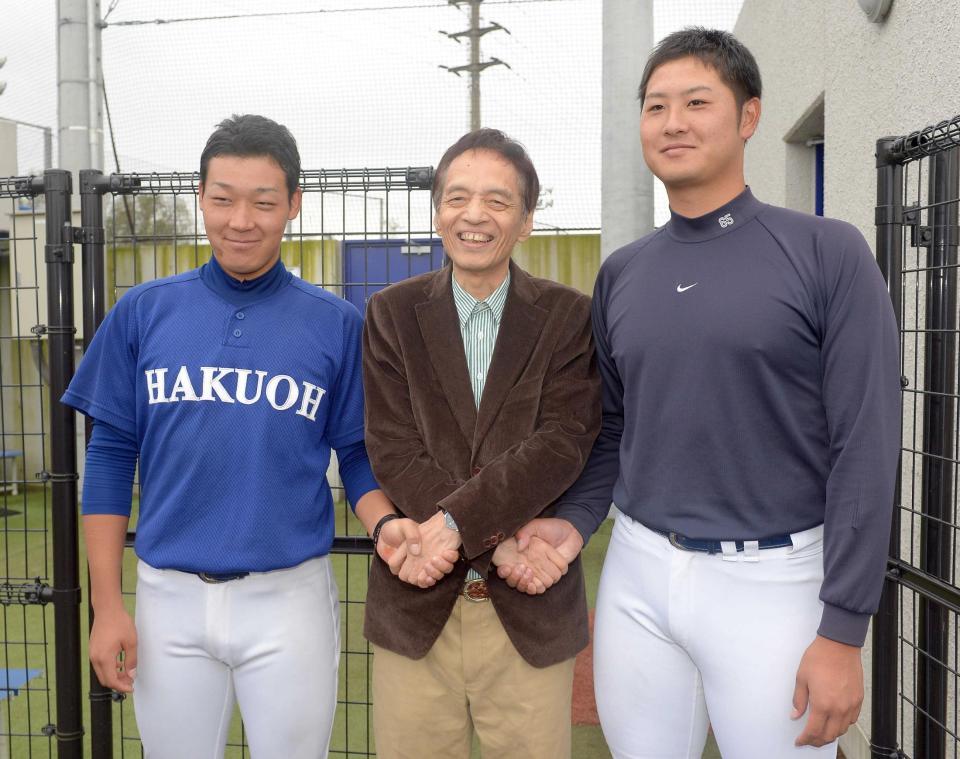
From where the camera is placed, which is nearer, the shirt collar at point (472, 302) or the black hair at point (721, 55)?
the black hair at point (721, 55)

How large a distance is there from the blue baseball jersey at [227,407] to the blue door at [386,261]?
0.42 metres

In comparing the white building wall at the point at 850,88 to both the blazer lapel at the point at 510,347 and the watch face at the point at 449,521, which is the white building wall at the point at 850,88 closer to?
the blazer lapel at the point at 510,347

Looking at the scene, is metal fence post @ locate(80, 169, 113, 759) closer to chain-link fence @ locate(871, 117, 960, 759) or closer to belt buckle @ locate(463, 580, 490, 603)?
belt buckle @ locate(463, 580, 490, 603)

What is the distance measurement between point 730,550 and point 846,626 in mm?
239

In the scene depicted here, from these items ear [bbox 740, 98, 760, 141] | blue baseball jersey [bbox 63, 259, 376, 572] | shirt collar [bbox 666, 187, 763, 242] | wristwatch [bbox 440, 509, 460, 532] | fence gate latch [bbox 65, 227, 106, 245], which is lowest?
wristwatch [bbox 440, 509, 460, 532]

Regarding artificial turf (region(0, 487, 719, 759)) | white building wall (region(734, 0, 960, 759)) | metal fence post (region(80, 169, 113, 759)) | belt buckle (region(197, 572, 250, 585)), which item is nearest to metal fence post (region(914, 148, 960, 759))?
white building wall (region(734, 0, 960, 759))

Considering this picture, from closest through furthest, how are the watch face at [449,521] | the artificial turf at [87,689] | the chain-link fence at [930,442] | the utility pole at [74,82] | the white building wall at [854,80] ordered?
the watch face at [449,521]
the chain-link fence at [930,442]
the white building wall at [854,80]
the artificial turf at [87,689]
the utility pole at [74,82]

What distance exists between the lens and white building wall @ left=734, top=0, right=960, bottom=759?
8.11 ft

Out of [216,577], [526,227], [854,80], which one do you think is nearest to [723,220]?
[526,227]

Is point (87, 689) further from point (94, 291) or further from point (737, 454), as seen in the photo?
point (737, 454)

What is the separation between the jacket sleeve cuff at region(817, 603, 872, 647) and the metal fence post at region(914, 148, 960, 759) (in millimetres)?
581

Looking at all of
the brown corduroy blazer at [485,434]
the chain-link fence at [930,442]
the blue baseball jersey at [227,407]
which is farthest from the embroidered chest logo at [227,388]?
the chain-link fence at [930,442]

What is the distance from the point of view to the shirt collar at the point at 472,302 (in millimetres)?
1869

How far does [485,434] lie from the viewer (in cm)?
177
